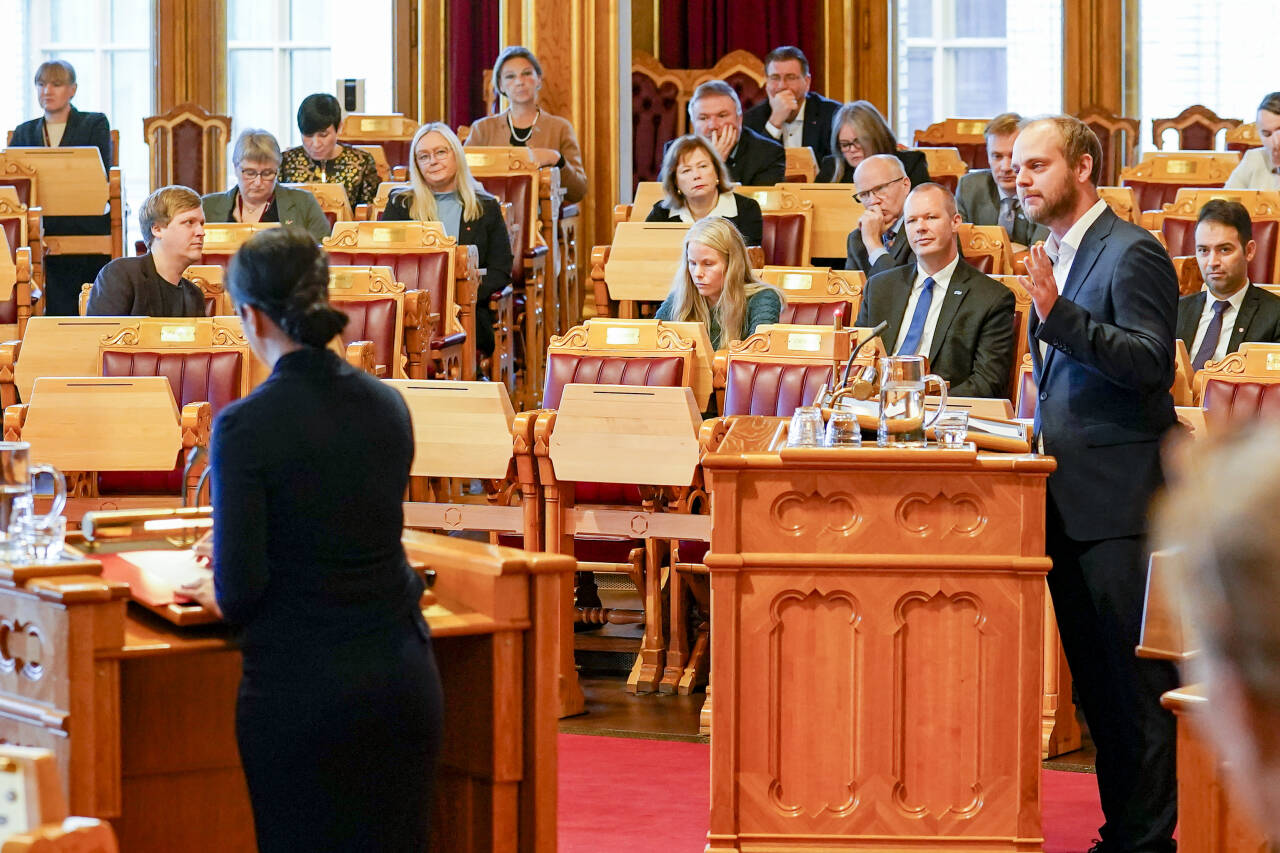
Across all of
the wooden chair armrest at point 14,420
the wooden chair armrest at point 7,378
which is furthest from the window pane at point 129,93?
the wooden chair armrest at point 14,420

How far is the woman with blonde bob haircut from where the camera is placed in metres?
5.36

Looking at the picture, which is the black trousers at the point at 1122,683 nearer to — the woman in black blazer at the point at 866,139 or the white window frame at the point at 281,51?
the woman in black blazer at the point at 866,139

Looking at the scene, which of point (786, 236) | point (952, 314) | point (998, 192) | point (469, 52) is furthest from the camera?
point (469, 52)

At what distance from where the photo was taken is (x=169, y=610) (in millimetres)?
2160

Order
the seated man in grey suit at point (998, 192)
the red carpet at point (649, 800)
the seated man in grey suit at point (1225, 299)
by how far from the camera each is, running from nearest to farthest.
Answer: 1. the red carpet at point (649, 800)
2. the seated man in grey suit at point (1225, 299)
3. the seated man in grey suit at point (998, 192)

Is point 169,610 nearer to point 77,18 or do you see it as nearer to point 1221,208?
point 1221,208

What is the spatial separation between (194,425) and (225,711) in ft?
8.67

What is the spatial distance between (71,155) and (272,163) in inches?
59.2

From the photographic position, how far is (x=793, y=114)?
888cm

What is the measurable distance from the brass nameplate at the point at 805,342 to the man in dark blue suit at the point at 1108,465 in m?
1.65

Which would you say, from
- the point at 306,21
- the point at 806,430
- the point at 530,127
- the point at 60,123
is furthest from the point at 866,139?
the point at 306,21

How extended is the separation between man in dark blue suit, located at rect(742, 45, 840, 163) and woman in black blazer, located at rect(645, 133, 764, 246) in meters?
2.05

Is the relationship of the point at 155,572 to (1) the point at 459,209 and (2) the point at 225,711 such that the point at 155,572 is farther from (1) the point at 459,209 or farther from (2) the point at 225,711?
(1) the point at 459,209

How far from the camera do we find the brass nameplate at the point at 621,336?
16.9ft
